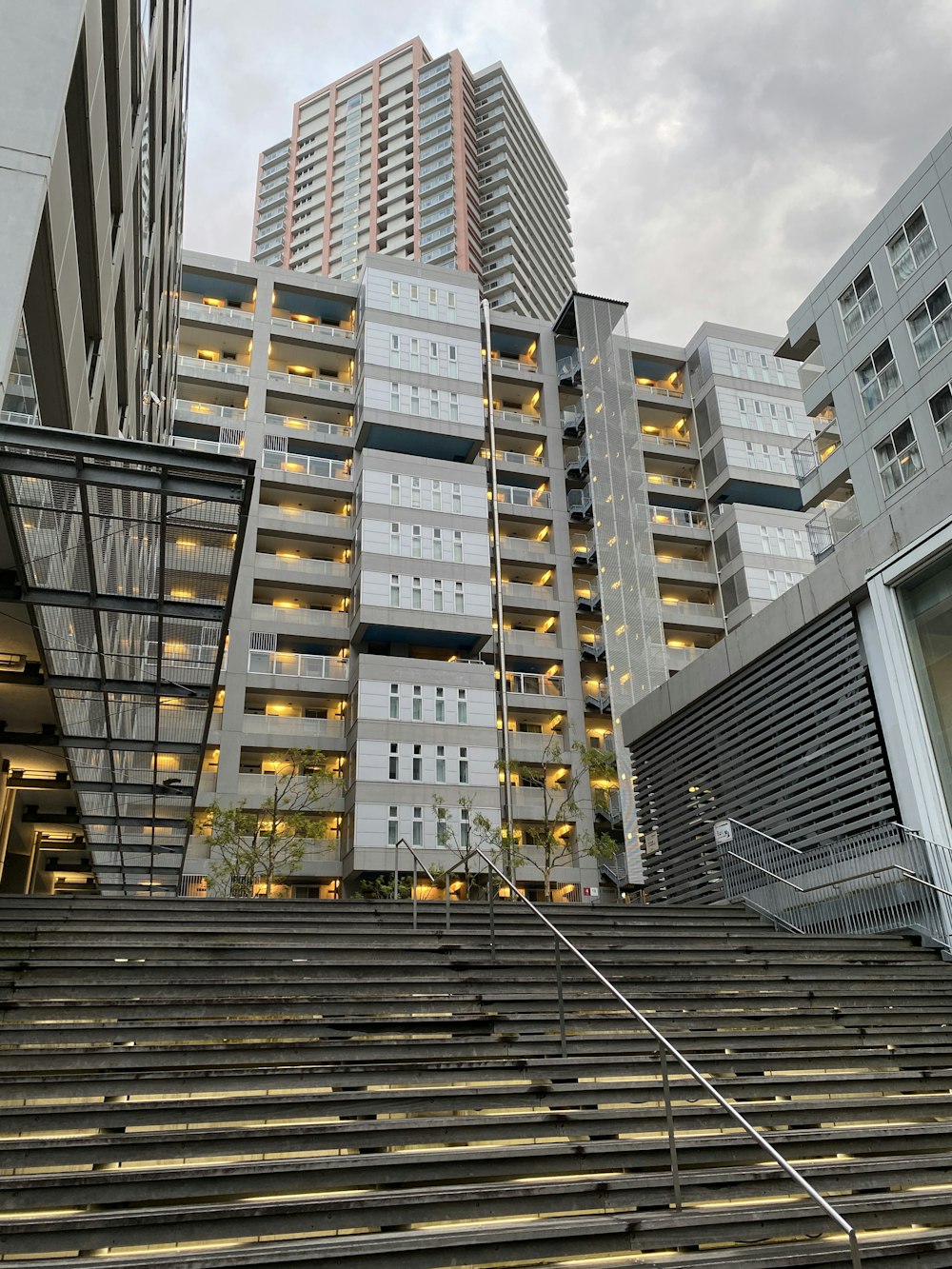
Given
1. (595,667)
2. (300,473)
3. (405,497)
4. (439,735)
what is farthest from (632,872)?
(300,473)

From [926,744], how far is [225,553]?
10.6 metres

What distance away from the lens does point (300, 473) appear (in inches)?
1587

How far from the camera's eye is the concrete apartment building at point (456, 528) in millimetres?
35125

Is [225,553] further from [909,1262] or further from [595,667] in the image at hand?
[595,667]

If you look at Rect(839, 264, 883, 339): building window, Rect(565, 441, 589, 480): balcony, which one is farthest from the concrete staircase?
Rect(565, 441, 589, 480): balcony

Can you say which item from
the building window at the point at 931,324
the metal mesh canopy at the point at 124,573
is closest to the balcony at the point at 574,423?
the building window at the point at 931,324

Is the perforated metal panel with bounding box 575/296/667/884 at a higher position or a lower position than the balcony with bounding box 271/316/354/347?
lower

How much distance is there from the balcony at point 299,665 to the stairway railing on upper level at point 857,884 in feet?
75.0

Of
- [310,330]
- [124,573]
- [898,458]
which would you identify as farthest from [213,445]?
[124,573]

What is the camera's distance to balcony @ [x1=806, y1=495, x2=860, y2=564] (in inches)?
1048

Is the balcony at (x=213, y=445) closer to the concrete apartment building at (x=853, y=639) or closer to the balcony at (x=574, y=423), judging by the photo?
the balcony at (x=574, y=423)

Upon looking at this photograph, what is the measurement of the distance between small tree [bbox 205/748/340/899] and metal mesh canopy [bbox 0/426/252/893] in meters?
12.4

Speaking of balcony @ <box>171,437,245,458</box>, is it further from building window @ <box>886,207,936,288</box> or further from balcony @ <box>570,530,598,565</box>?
building window @ <box>886,207,936,288</box>

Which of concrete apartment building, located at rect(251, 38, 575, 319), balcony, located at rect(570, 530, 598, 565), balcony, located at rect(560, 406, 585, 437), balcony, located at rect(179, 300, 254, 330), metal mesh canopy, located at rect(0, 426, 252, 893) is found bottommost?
metal mesh canopy, located at rect(0, 426, 252, 893)
